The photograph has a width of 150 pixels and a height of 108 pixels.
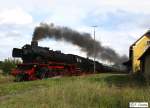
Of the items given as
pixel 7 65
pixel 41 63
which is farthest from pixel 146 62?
pixel 7 65

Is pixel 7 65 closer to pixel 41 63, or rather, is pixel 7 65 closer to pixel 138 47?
pixel 138 47

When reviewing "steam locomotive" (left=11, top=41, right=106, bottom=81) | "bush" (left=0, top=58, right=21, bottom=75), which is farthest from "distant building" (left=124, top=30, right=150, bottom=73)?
"steam locomotive" (left=11, top=41, right=106, bottom=81)

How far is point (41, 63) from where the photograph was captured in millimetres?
44750

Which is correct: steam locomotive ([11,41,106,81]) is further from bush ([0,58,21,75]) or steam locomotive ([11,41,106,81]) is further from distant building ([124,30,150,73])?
distant building ([124,30,150,73])

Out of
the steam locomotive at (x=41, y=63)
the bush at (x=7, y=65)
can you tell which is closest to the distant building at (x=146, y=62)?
the steam locomotive at (x=41, y=63)

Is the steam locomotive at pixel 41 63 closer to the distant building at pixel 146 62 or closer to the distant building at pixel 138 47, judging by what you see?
the distant building at pixel 146 62

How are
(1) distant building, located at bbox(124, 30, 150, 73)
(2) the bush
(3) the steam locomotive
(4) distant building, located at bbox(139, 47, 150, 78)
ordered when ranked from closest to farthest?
(3) the steam locomotive, (4) distant building, located at bbox(139, 47, 150, 78), (2) the bush, (1) distant building, located at bbox(124, 30, 150, 73)

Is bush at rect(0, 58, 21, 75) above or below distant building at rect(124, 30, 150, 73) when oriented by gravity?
below

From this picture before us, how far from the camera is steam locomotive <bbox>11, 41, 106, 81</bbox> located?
4342 cm

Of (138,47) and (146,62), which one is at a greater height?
(138,47)

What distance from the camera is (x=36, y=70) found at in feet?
145

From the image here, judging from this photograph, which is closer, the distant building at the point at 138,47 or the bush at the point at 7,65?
the bush at the point at 7,65

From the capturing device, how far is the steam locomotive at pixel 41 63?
4342cm

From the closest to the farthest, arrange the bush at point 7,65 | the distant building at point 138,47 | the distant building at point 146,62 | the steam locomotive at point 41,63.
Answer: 1. the steam locomotive at point 41,63
2. the distant building at point 146,62
3. the bush at point 7,65
4. the distant building at point 138,47
